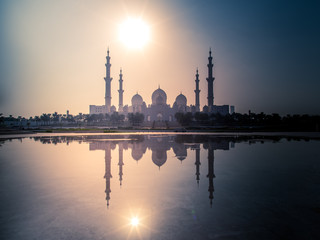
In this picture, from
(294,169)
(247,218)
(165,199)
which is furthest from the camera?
(294,169)

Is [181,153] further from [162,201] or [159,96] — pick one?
[159,96]

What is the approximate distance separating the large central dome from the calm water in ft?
261

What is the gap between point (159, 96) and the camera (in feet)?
297

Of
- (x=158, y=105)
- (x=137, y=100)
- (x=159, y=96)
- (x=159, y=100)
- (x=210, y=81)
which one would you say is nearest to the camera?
(x=210, y=81)

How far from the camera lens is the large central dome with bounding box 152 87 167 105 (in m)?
89.9

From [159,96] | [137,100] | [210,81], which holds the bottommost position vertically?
[137,100]

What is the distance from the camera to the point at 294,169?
990cm

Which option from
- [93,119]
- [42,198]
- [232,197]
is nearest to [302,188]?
[232,197]

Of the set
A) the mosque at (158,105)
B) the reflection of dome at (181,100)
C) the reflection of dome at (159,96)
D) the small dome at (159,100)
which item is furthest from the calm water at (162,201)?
the reflection of dome at (181,100)

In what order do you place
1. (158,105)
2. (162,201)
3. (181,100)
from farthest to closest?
(181,100) → (158,105) → (162,201)

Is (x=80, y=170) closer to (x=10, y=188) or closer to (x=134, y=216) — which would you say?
(x=10, y=188)

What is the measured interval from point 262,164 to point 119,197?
743cm

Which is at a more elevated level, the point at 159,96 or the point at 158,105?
the point at 159,96

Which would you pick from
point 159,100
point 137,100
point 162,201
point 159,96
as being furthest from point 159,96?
point 162,201
